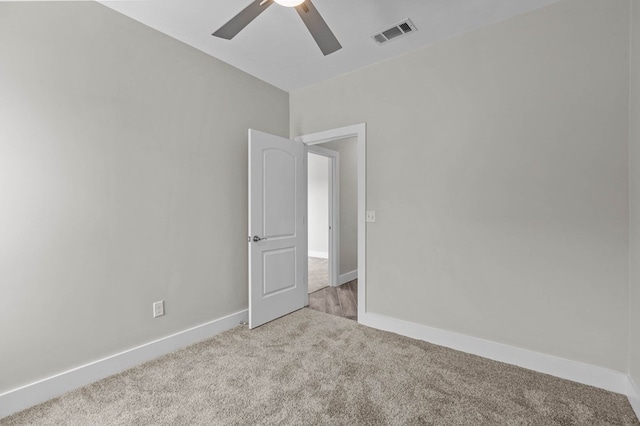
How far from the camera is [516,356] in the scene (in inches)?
86.1

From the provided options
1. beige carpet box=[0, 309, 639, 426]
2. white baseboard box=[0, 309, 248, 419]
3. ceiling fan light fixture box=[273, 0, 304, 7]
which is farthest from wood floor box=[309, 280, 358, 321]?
ceiling fan light fixture box=[273, 0, 304, 7]

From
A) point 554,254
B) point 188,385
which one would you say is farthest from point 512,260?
point 188,385

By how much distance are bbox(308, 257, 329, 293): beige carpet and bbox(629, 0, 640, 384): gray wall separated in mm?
3169

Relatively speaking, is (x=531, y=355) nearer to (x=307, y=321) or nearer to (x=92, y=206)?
(x=307, y=321)

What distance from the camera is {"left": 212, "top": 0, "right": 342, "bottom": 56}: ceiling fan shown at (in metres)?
1.60

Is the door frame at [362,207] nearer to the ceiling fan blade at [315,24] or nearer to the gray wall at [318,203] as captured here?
the ceiling fan blade at [315,24]

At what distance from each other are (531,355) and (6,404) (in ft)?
11.0

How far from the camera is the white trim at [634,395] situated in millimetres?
1654

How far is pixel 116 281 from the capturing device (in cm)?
214

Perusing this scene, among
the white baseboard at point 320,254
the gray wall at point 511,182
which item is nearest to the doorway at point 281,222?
the gray wall at point 511,182

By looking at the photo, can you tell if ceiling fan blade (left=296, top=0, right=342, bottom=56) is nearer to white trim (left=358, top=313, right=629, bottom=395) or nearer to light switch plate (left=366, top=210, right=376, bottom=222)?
light switch plate (left=366, top=210, right=376, bottom=222)

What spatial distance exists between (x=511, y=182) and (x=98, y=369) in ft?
10.6

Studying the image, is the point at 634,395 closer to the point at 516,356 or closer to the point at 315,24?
the point at 516,356

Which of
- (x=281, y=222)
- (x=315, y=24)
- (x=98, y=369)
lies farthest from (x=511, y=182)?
(x=98, y=369)
